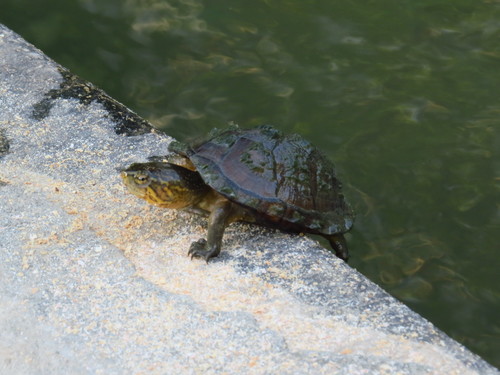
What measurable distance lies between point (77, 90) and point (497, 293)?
2.75 meters

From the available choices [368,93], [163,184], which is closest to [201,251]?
[163,184]

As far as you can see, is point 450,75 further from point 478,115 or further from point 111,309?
point 111,309

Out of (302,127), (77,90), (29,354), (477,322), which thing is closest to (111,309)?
(29,354)

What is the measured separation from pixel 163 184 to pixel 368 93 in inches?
120

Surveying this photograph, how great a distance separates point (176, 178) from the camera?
3.41 meters

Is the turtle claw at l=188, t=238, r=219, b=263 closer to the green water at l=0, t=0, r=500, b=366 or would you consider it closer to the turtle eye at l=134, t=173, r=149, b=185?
the turtle eye at l=134, t=173, r=149, b=185

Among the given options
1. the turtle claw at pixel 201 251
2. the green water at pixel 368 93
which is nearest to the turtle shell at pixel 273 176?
the turtle claw at pixel 201 251

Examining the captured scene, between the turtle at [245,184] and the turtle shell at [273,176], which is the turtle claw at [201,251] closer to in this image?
the turtle at [245,184]

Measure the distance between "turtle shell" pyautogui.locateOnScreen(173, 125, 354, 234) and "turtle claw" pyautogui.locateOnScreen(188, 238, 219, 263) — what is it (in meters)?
0.25

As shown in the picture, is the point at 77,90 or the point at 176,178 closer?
the point at 176,178

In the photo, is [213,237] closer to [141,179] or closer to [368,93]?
[141,179]

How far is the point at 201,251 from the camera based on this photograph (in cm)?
327

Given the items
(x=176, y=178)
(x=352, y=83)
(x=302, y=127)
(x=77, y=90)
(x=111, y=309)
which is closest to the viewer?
(x=111, y=309)

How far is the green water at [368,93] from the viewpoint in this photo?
15.2 feet
